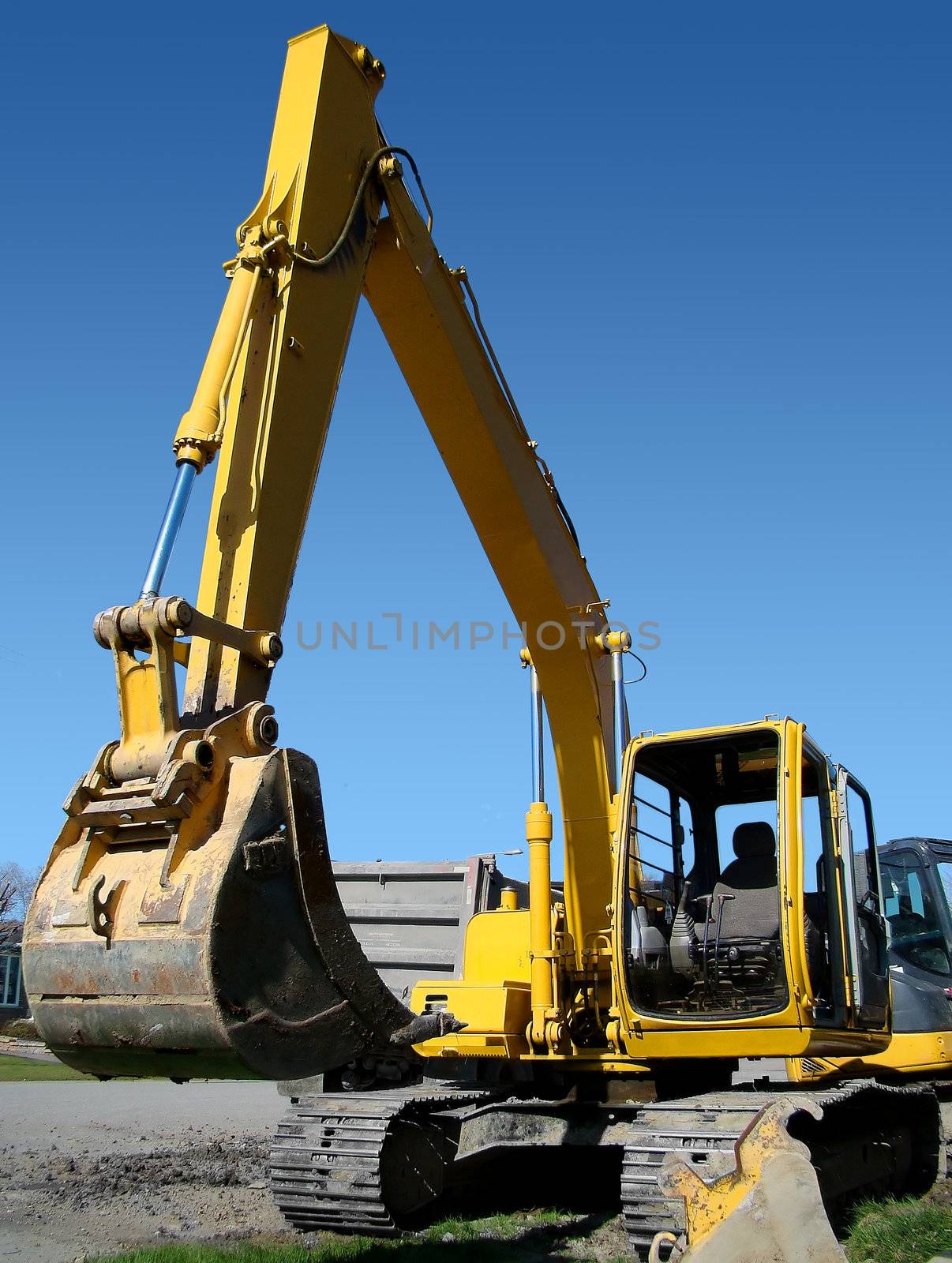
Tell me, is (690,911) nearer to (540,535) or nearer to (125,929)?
(540,535)

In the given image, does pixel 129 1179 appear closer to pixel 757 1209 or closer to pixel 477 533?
pixel 477 533

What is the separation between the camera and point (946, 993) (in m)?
9.10

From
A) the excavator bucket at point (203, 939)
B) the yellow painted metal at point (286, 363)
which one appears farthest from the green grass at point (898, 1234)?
the yellow painted metal at point (286, 363)

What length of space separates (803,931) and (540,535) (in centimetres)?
305

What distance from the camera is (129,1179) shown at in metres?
7.69

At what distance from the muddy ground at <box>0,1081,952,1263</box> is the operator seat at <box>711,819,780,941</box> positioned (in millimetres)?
1820

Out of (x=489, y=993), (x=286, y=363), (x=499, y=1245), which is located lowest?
(x=499, y=1245)

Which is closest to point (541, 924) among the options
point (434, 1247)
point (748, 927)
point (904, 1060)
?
point (748, 927)

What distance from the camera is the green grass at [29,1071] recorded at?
1571cm

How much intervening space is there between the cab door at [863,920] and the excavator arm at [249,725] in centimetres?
170

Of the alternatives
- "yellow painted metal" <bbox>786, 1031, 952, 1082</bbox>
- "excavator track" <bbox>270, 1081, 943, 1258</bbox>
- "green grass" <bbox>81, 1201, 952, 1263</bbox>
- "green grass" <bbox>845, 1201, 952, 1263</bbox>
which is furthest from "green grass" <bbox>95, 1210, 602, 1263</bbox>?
"yellow painted metal" <bbox>786, 1031, 952, 1082</bbox>

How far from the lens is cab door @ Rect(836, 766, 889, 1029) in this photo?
21.4 feet

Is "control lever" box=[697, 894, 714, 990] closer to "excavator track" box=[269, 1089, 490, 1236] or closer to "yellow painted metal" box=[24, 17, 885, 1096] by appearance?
"yellow painted metal" box=[24, 17, 885, 1096]

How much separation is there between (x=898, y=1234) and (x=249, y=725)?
4.60 meters
